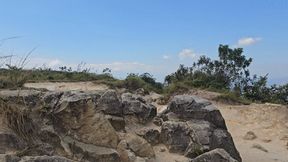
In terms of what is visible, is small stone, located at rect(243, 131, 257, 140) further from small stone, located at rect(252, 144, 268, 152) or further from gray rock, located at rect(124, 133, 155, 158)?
gray rock, located at rect(124, 133, 155, 158)

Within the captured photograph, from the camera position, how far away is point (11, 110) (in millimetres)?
5379

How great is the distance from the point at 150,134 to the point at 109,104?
2.63 feet

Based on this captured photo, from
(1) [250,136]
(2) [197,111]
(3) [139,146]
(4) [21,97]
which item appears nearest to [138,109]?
(2) [197,111]

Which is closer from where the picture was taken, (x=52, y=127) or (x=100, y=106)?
(x=52, y=127)

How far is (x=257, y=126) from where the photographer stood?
10977 mm

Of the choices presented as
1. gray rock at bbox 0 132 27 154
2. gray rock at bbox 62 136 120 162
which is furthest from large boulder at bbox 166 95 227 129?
gray rock at bbox 0 132 27 154

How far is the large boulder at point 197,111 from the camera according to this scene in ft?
26.0

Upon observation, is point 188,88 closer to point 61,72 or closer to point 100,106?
point 61,72

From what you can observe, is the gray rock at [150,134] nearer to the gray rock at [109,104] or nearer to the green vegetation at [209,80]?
the gray rock at [109,104]

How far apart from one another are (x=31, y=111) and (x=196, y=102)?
3289 millimetres

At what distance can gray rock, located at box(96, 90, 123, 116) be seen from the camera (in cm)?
701

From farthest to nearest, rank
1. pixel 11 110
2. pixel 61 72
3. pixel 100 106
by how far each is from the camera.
Answer: pixel 61 72 < pixel 100 106 < pixel 11 110

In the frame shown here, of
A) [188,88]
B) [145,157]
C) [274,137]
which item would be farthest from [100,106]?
[188,88]

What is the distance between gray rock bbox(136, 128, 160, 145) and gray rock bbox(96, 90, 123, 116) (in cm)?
44
